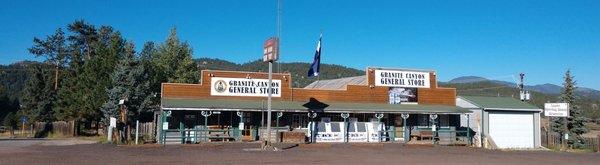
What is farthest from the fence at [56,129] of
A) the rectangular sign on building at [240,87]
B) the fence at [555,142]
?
the fence at [555,142]

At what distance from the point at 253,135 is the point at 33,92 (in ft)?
119

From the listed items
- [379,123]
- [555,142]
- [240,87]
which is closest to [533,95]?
[555,142]

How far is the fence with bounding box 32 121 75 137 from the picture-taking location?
1863 inches

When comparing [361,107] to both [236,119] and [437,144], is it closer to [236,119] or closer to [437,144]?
[437,144]

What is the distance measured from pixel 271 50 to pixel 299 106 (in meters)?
7.99

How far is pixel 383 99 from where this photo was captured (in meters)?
38.9

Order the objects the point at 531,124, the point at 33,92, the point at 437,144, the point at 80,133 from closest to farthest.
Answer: the point at 437,144, the point at 531,124, the point at 80,133, the point at 33,92

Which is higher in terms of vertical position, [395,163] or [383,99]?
[383,99]

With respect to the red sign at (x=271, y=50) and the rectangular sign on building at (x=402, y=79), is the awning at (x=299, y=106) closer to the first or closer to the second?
the rectangular sign on building at (x=402, y=79)

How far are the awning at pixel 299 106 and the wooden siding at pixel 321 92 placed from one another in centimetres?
57

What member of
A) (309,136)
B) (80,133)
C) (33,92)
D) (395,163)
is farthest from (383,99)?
(33,92)

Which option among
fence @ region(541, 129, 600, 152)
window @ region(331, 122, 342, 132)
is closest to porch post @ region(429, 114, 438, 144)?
window @ region(331, 122, 342, 132)

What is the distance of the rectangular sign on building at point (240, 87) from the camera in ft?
117

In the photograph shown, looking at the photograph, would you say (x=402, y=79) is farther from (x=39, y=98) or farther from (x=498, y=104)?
(x=39, y=98)
